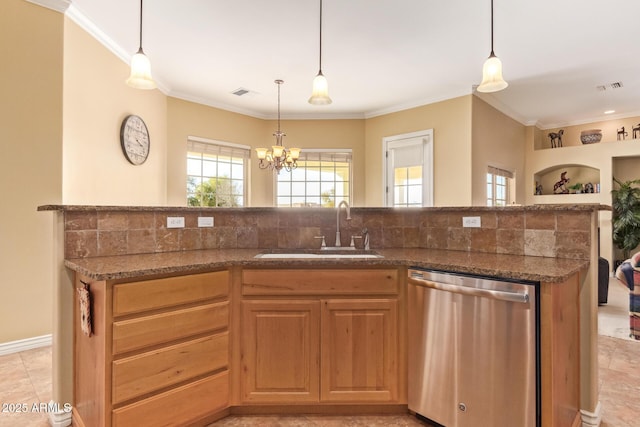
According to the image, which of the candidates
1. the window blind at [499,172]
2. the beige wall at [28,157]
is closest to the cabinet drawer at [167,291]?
the beige wall at [28,157]

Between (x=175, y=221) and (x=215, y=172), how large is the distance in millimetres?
3363

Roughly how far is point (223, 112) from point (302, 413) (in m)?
4.80

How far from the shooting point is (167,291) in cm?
162

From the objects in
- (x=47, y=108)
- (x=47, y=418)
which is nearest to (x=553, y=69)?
(x=47, y=108)

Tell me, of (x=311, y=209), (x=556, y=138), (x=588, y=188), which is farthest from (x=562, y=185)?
(x=311, y=209)

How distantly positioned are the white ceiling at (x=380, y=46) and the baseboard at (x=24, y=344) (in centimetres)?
285

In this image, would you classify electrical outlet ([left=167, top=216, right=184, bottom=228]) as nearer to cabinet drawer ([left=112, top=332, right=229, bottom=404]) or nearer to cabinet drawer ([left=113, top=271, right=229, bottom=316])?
cabinet drawer ([left=113, top=271, right=229, bottom=316])

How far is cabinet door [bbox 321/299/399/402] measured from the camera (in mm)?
1881

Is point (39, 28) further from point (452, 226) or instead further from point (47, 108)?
point (452, 226)

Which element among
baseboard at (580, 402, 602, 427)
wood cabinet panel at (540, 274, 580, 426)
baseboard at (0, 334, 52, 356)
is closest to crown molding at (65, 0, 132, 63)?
baseboard at (0, 334, 52, 356)

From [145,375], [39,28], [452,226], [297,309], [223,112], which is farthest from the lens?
[223,112]

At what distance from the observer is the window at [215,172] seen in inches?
203

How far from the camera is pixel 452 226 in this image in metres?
2.36

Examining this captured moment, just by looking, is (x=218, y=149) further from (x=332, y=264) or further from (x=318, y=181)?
(x=332, y=264)
